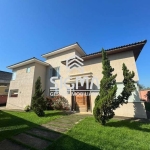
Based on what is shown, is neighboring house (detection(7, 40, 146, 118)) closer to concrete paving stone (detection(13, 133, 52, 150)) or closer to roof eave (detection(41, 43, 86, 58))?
roof eave (detection(41, 43, 86, 58))

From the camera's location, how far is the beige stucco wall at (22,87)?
786 inches

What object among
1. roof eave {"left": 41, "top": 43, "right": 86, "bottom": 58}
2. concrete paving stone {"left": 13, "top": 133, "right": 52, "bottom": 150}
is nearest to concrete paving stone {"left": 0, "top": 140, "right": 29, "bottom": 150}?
concrete paving stone {"left": 13, "top": 133, "right": 52, "bottom": 150}

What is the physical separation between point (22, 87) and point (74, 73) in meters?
12.9

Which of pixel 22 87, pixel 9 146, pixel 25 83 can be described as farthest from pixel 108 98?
pixel 22 87

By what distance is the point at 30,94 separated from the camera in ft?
63.9

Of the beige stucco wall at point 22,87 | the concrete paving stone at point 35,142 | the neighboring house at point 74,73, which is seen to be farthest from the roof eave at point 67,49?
the concrete paving stone at point 35,142

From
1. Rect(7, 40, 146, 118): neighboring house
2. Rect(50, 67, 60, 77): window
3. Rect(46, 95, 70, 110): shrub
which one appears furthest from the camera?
Rect(50, 67, 60, 77): window

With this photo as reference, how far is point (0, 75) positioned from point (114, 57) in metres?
45.3

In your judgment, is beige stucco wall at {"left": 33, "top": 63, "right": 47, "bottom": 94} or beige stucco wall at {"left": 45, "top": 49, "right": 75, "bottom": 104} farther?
beige stucco wall at {"left": 33, "top": 63, "right": 47, "bottom": 94}

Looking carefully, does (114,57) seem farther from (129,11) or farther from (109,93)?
(109,93)

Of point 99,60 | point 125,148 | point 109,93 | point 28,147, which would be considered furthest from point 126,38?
point 28,147

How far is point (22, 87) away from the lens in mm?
21328

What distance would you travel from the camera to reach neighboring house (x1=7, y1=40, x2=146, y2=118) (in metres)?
13.1

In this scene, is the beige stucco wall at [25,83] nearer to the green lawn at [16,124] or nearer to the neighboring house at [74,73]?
the neighboring house at [74,73]
